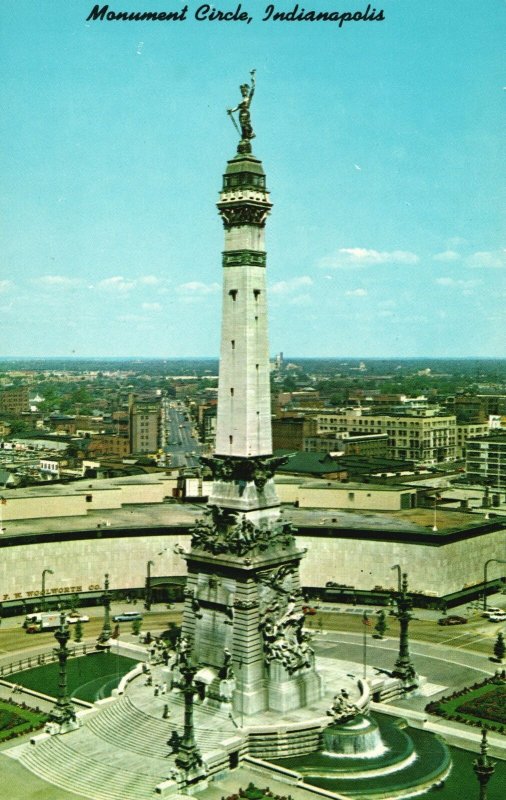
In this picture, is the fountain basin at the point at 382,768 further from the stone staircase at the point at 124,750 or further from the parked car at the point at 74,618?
the parked car at the point at 74,618

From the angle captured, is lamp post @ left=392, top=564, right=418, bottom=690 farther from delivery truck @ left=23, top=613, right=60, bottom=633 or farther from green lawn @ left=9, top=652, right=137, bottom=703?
delivery truck @ left=23, top=613, right=60, bottom=633

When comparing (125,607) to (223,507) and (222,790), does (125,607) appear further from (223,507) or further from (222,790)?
(222,790)

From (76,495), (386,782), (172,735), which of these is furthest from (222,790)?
(76,495)

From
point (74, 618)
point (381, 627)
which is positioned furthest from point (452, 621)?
point (74, 618)

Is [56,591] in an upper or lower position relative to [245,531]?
lower

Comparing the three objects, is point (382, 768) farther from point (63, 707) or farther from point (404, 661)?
point (63, 707)

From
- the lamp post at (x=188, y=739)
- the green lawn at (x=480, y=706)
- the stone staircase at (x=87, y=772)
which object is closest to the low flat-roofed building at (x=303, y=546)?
the green lawn at (x=480, y=706)
